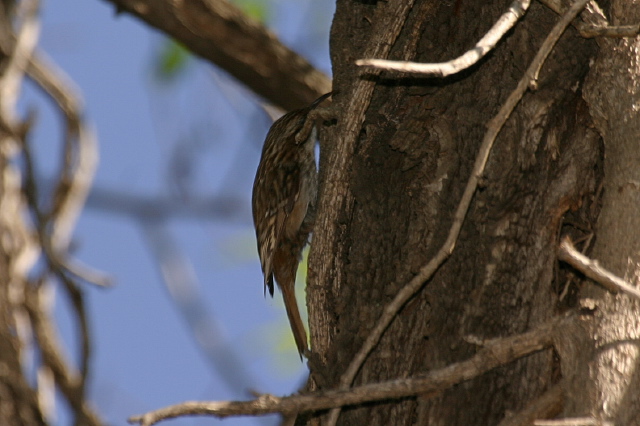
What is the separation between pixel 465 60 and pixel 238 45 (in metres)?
2.55

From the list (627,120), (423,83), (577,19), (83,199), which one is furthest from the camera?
(83,199)

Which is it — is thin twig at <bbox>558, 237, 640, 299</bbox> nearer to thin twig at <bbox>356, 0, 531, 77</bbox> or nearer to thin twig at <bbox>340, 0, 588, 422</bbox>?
thin twig at <bbox>340, 0, 588, 422</bbox>

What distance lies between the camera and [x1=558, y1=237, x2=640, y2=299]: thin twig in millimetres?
1798

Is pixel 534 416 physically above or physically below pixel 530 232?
below

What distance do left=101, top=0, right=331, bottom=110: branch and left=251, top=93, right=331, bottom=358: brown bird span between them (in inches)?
20.7

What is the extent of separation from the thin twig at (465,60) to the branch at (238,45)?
7.59 ft

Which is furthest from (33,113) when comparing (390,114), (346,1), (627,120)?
(627,120)

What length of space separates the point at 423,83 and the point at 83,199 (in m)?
2.31

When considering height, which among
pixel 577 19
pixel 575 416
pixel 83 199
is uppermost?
pixel 83 199

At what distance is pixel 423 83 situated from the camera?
2.33 m

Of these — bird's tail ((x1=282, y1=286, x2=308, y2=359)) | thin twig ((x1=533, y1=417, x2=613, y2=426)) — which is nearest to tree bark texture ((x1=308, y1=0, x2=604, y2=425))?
thin twig ((x1=533, y1=417, x2=613, y2=426))

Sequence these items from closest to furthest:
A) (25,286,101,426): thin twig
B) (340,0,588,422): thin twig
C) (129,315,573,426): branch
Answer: (129,315,573,426): branch < (340,0,588,422): thin twig < (25,286,101,426): thin twig

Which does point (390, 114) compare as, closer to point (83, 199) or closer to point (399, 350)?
point (399, 350)

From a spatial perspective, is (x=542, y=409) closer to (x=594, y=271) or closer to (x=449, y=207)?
(x=594, y=271)
